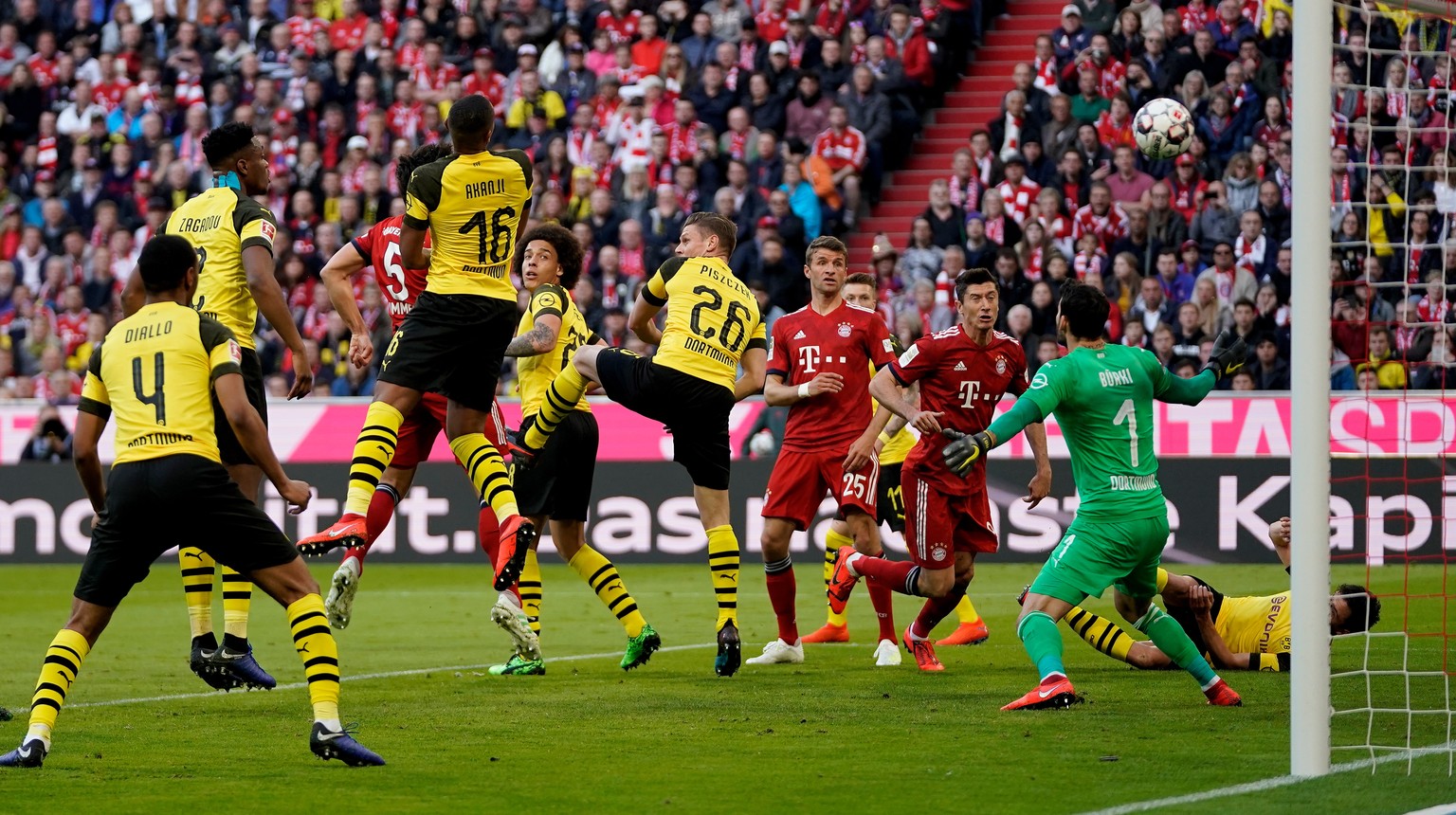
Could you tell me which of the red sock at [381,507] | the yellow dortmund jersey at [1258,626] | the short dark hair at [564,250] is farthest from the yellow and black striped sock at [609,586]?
the yellow dortmund jersey at [1258,626]

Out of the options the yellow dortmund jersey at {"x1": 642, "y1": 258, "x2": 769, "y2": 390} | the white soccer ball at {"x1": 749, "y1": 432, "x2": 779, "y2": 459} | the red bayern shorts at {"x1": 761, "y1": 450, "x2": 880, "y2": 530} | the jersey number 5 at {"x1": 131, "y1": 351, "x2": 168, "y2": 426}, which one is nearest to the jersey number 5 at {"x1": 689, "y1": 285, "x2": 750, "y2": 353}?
the yellow dortmund jersey at {"x1": 642, "y1": 258, "x2": 769, "y2": 390}

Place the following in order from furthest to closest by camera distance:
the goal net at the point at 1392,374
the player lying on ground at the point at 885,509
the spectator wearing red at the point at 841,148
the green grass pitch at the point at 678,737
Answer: the spectator wearing red at the point at 841,148, the player lying on ground at the point at 885,509, the goal net at the point at 1392,374, the green grass pitch at the point at 678,737

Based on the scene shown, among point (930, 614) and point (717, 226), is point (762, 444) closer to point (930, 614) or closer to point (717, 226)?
point (717, 226)

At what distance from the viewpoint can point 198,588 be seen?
9406 millimetres

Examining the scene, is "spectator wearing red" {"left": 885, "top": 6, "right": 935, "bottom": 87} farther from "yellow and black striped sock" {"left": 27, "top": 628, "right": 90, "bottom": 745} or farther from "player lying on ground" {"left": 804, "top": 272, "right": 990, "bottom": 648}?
"yellow and black striped sock" {"left": 27, "top": 628, "right": 90, "bottom": 745}

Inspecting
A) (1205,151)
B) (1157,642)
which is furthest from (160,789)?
(1205,151)

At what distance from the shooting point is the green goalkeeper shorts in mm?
8148

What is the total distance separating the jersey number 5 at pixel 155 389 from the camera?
684 cm

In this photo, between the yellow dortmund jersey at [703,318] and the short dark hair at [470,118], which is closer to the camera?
the short dark hair at [470,118]

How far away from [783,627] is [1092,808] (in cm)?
478

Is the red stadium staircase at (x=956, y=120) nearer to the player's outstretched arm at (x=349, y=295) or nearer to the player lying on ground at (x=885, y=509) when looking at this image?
the player lying on ground at (x=885, y=509)

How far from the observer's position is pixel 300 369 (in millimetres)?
9203

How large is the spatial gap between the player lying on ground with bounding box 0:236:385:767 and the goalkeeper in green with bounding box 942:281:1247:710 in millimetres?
3050

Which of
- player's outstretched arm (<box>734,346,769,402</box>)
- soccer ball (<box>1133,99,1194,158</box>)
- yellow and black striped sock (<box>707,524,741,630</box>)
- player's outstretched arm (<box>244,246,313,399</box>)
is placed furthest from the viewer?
soccer ball (<box>1133,99,1194,158</box>)
